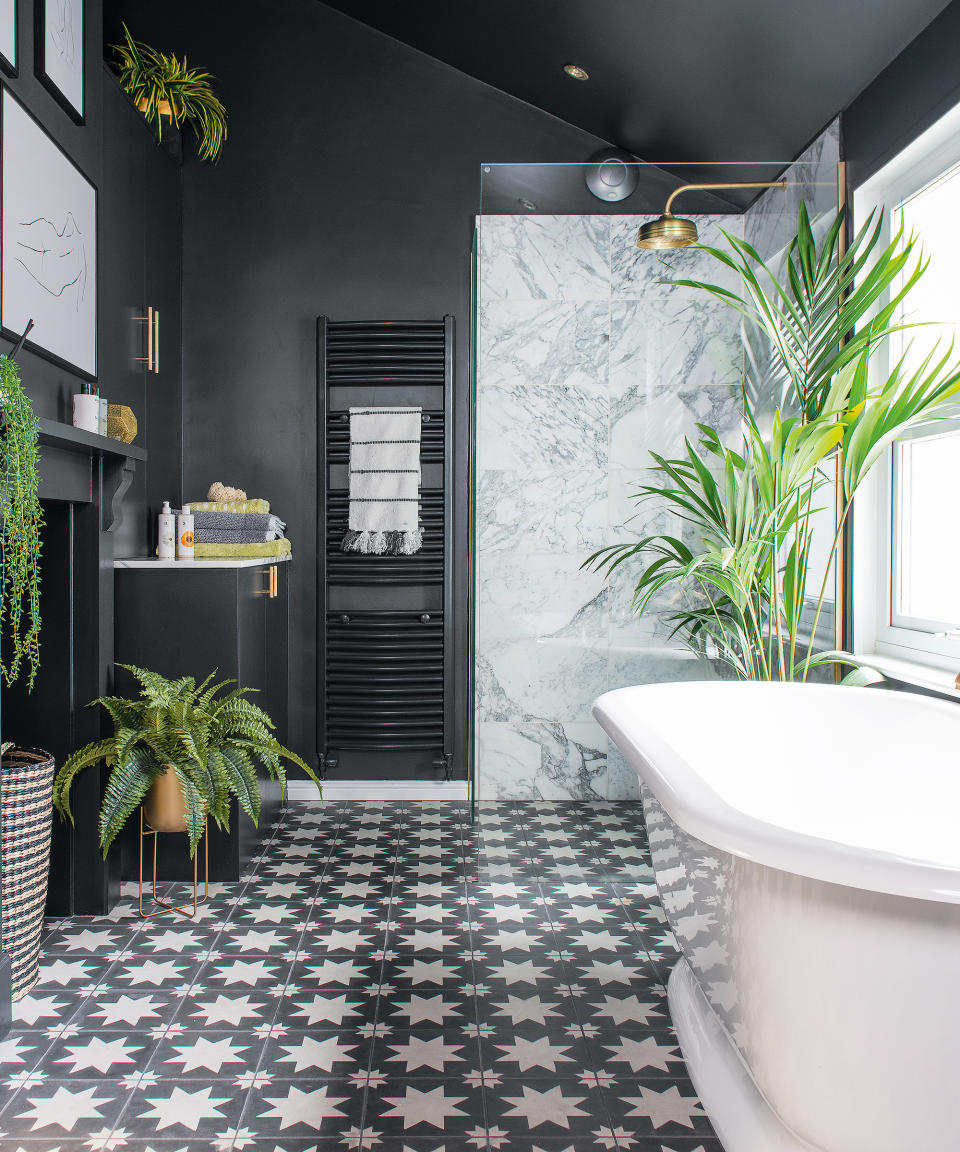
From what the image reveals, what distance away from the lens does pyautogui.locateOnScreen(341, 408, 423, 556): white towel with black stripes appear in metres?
3.67

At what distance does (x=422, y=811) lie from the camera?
12.0 ft

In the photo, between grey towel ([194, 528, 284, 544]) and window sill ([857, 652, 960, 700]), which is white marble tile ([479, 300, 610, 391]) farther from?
window sill ([857, 652, 960, 700])

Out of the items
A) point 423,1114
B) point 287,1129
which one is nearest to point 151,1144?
point 287,1129

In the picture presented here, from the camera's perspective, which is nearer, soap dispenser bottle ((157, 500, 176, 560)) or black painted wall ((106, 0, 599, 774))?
soap dispenser bottle ((157, 500, 176, 560))

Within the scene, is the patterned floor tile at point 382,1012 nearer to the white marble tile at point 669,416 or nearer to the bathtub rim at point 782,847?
the bathtub rim at point 782,847

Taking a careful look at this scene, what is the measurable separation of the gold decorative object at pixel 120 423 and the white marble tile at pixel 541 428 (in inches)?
42.1

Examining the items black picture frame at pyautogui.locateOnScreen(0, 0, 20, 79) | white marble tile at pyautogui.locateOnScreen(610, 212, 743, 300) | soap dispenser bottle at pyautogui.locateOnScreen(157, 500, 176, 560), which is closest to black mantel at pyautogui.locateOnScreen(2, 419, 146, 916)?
soap dispenser bottle at pyautogui.locateOnScreen(157, 500, 176, 560)

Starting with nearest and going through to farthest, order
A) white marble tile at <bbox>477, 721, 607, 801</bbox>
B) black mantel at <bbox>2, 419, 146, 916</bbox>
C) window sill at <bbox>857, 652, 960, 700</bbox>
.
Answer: window sill at <bbox>857, 652, 960, 700</bbox> → black mantel at <bbox>2, 419, 146, 916</bbox> → white marble tile at <bbox>477, 721, 607, 801</bbox>

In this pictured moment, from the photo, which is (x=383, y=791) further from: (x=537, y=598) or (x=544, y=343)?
(x=544, y=343)

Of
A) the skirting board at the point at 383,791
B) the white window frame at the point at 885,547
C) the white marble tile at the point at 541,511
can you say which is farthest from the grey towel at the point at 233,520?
the white window frame at the point at 885,547

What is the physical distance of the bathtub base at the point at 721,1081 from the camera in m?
1.42

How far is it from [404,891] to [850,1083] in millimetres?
1757

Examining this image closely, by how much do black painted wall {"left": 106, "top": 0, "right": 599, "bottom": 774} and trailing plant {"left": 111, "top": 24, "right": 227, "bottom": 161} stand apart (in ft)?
0.87

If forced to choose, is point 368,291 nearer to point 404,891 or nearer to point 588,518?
point 588,518
